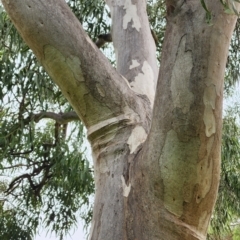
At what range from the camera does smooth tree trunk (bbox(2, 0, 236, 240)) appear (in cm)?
92

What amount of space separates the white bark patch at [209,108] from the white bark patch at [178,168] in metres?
0.03

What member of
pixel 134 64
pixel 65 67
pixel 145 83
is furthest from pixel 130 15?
pixel 65 67

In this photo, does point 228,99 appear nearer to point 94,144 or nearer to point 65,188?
point 65,188

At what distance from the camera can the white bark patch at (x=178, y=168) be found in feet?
3.02

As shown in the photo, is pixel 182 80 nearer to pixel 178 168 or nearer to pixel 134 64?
pixel 178 168

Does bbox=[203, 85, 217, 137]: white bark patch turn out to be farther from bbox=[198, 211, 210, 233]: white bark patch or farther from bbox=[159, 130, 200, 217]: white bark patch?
bbox=[198, 211, 210, 233]: white bark patch

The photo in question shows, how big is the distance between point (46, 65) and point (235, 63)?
2.15 metres

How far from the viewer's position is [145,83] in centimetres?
151

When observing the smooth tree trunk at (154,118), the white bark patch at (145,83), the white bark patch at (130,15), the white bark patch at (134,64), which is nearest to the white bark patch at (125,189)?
the smooth tree trunk at (154,118)

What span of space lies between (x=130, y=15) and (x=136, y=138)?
2.54 ft

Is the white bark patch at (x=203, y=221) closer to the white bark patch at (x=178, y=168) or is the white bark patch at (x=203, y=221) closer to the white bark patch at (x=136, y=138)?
the white bark patch at (x=178, y=168)

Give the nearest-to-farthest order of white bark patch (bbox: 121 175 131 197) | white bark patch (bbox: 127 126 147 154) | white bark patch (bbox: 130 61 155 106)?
white bark patch (bbox: 121 175 131 197) → white bark patch (bbox: 127 126 147 154) → white bark patch (bbox: 130 61 155 106)

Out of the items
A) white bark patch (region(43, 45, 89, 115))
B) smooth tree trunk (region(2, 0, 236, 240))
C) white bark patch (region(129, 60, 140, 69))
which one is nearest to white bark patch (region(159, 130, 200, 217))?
smooth tree trunk (region(2, 0, 236, 240))

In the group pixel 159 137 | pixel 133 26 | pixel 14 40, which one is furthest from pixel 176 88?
pixel 14 40
